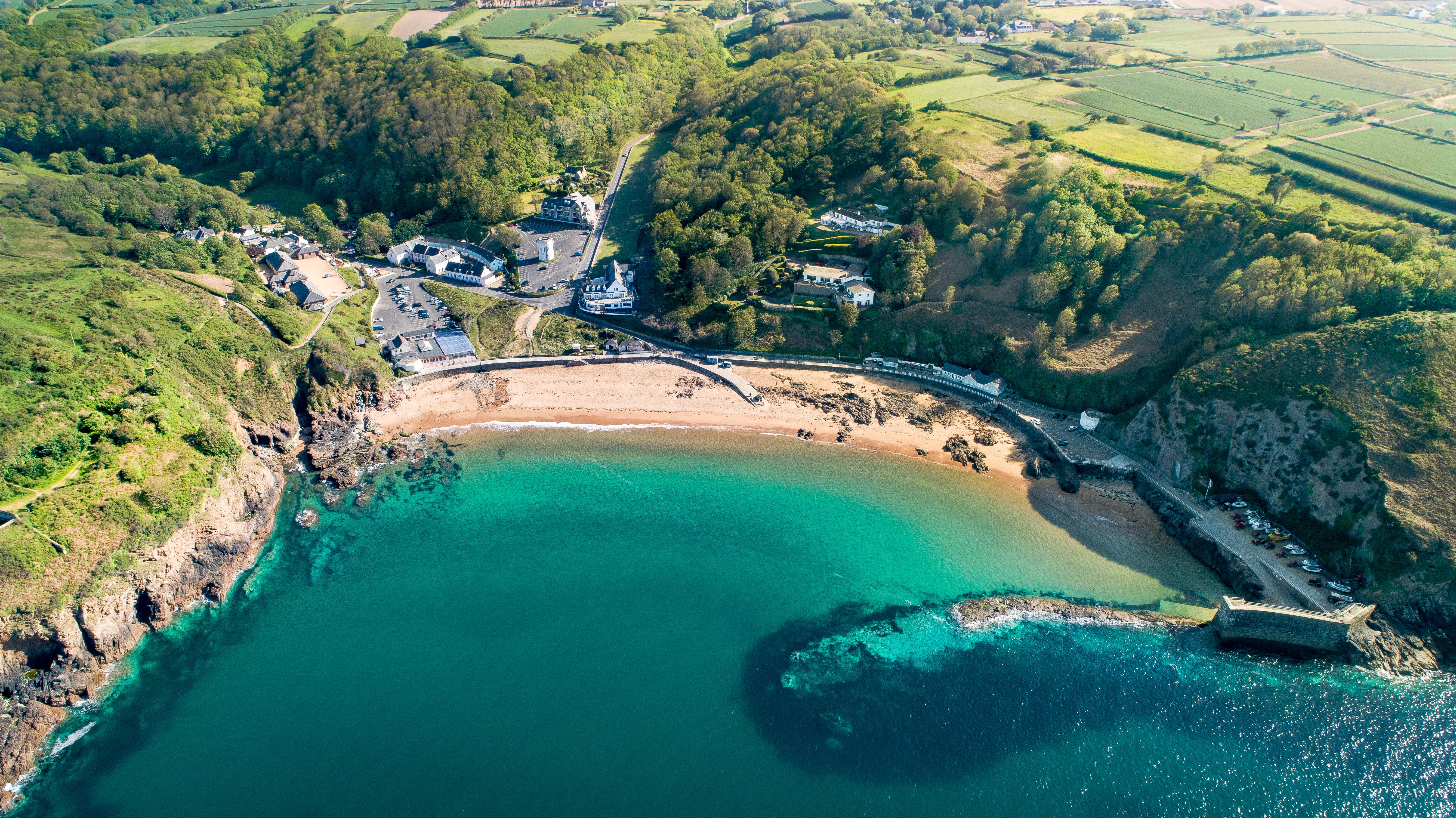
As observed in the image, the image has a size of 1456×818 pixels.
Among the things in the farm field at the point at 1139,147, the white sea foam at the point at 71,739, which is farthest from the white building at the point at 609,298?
the farm field at the point at 1139,147

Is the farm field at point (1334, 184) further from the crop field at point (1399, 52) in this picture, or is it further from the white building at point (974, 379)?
the crop field at point (1399, 52)

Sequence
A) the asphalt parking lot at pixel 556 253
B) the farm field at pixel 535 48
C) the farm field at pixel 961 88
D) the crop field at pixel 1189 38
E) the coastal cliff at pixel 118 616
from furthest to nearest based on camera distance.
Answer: the farm field at pixel 535 48 < the crop field at pixel 1189 38 < the farm field at pixel 961 88 < the asphalt parking lot at pixel 556 253 < the coastal cliff at pixel 118 616

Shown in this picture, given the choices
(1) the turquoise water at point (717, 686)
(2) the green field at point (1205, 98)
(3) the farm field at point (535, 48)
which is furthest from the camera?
(3) the farm field at point (535, 48)

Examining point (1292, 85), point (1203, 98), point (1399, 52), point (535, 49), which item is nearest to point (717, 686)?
point (1203, 98)

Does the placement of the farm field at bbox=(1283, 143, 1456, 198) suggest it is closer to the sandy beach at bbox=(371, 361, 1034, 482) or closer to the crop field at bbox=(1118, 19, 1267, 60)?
the sandy beach at bbox=(371, 361, 1034, 482)

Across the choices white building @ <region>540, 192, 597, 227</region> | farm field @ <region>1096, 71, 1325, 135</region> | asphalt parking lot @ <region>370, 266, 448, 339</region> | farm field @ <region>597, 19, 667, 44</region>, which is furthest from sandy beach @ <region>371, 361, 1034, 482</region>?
farm field @ <region>597, 19, 667, 44</region>

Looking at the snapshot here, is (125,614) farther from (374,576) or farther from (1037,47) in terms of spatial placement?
(1037,47)

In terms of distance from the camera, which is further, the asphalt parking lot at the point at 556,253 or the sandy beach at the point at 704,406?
the asphalt parking lot at the point at 556,253
